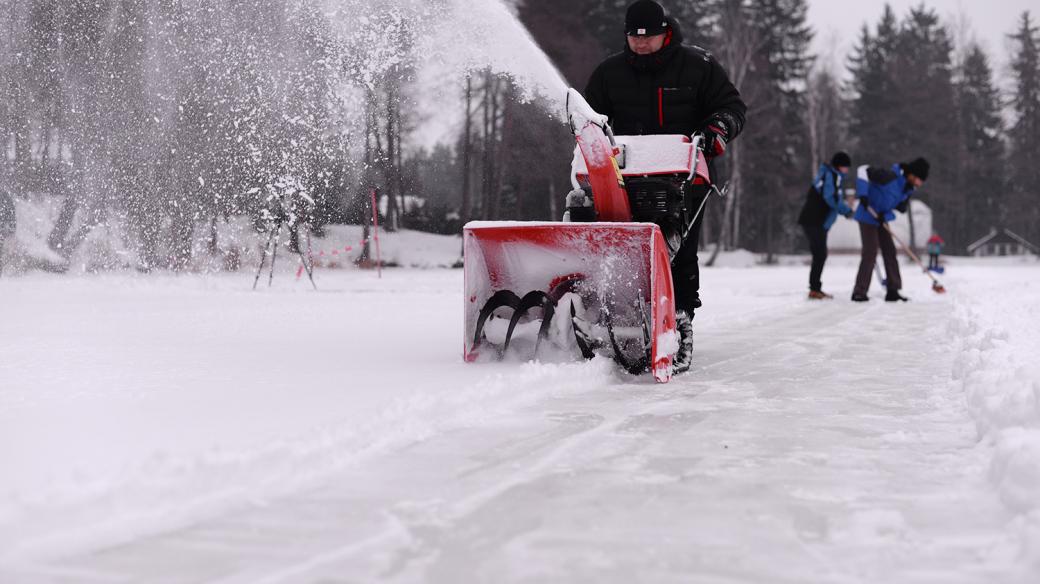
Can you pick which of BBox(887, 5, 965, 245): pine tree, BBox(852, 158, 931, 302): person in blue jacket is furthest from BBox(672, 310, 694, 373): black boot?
BBox(887, 5, 965, 245): pine tree

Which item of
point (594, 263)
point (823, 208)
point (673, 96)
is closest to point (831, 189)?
point (823, 208)

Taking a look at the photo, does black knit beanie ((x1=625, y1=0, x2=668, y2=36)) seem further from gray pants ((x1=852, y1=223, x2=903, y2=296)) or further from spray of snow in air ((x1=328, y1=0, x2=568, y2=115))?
gray pants ((x1=852, y1=223, x2=903, y2=296))

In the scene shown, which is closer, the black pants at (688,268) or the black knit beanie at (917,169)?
the black pants at (688,268)

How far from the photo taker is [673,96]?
16.0 feet

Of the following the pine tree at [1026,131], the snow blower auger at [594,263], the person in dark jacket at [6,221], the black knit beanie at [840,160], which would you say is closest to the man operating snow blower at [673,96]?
the snow blower auger at [594,263]

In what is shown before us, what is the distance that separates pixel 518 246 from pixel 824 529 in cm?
274

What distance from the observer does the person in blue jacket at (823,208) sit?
11102 mm

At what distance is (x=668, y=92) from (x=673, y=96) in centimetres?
3

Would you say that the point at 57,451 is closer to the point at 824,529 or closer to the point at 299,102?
the point at 824,529

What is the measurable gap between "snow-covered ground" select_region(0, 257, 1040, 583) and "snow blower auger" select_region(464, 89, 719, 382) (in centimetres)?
27

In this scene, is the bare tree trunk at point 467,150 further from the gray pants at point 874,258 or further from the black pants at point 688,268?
the black pants at point 688,268

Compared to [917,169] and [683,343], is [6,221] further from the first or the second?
[917,169]

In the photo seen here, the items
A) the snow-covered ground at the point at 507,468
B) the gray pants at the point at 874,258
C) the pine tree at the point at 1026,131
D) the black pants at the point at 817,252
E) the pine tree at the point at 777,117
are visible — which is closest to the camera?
the snow-covered ground at the point at 507,468

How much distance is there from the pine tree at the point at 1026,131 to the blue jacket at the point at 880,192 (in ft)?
142
